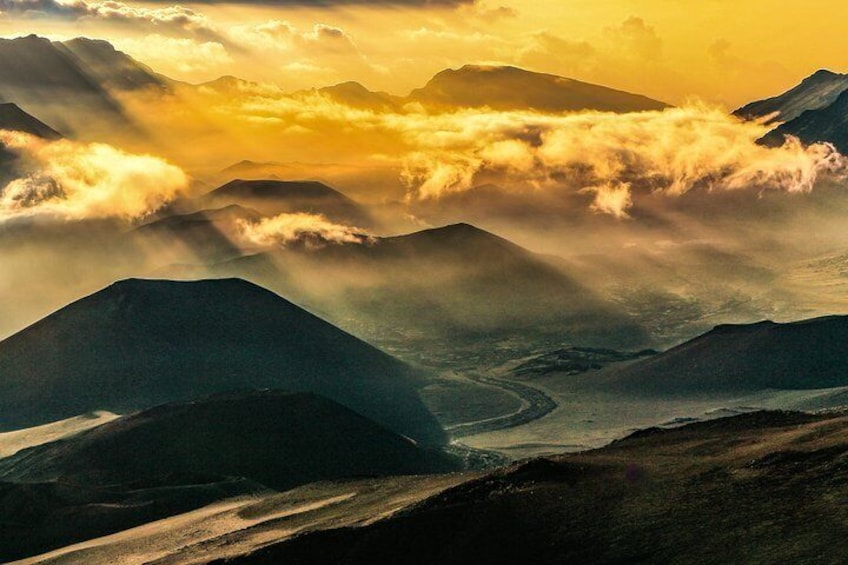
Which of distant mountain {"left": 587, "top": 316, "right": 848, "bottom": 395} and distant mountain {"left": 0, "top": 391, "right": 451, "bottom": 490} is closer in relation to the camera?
distant mountain {"left": 0, "top": 391, "right": 451, "bottom": 490}

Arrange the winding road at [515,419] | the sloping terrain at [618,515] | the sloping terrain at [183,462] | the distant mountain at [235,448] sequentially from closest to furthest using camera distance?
the sloping terrain at [618,515] < the sloping terrain at [183,462] < the distant mountain at [235,448] < the winding road at [515,419]

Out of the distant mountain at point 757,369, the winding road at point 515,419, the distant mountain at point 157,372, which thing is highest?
the distant mountain at point 157,372

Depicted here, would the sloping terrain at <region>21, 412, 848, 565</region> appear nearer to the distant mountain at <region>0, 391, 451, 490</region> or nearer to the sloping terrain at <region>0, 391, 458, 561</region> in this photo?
the sloping terrain at <region>0, 391, 458, 561</region>

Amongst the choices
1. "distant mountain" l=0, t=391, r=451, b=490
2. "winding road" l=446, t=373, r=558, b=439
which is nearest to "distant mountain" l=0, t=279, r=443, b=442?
"winding road" l=446, t=373, r=558, b=439

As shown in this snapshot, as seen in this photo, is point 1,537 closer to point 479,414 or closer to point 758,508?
point 758,508

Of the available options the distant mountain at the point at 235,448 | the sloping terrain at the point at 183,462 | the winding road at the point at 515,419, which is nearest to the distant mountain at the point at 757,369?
the winding road at the point at 515,419

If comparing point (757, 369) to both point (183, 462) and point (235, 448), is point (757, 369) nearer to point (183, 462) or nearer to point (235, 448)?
point (235, 448)

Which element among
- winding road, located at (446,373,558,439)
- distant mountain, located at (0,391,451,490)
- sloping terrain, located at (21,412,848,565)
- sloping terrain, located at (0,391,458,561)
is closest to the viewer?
sloping terrain, located at (21,412,848,565)

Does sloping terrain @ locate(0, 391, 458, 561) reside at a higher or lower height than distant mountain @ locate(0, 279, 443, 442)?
lower

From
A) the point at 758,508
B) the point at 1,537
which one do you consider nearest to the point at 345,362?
the point at 1,537

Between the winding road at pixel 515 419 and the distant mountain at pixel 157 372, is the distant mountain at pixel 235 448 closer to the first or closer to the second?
the distant mountain at pixel 157 372
